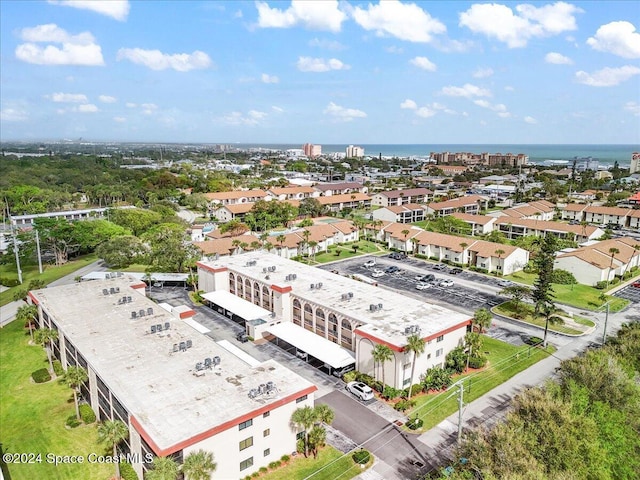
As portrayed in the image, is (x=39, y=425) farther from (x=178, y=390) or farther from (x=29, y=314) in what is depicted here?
(x=29, y=314)

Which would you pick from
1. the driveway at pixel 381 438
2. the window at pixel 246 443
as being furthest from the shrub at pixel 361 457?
the window at pixel 246 443

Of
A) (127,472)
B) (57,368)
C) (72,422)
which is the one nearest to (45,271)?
(57,368)

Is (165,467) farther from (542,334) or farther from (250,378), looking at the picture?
(542,334)

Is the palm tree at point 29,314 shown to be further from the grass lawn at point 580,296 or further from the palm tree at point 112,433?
the grass lawn at point 580,296

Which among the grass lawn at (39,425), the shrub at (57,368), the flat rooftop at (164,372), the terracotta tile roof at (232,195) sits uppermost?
the terracotta tile roof at (232,195)

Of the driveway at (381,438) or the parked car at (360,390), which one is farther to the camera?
the parked car at (360,390)

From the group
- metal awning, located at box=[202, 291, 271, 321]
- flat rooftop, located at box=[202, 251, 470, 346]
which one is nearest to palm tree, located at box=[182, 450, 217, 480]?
flat rooftop, located at box=[202, 251, 470, 346]
